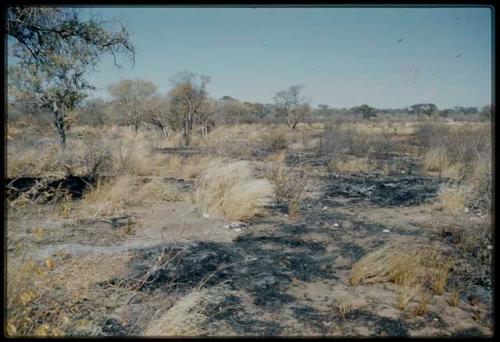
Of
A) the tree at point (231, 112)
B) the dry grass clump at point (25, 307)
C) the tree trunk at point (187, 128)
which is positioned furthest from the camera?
the tree at point (231, 112)

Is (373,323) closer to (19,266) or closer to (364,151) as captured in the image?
(19,266)

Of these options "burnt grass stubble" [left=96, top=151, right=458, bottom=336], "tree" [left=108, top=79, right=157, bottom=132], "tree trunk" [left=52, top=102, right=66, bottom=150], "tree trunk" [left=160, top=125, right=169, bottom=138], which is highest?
"tree" [left=108, top=79, right=157, bottom=132]

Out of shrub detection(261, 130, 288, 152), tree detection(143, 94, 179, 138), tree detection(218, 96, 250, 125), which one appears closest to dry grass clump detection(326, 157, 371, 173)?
shrub detection(261, 130, 288, 152)

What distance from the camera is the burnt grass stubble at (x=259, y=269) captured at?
3496mm

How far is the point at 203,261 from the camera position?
188 inches

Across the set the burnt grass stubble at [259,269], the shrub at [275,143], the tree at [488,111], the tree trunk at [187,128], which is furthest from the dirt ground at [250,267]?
the tree trunk at [187,128]

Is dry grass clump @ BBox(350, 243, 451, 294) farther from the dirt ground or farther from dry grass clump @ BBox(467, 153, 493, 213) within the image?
dry grass clump @ BBox(467, 153, 493, 213)

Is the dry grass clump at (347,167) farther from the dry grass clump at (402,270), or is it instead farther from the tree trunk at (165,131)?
the tree trunk at (165,131)

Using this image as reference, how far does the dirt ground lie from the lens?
3406 mm

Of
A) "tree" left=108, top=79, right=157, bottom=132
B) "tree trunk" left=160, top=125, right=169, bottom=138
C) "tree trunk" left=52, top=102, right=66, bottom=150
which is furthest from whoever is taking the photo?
"tree" left=108, top=79, right=157, bottom=132

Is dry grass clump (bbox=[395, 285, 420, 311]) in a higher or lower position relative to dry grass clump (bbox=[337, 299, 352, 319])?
higher

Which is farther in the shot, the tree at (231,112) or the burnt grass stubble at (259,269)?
the tree at (231,112)

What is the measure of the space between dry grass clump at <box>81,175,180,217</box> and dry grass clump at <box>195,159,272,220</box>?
2.38ft

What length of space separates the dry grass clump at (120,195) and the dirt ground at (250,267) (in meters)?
0.28
